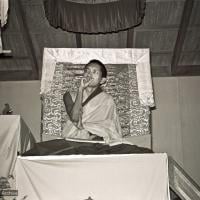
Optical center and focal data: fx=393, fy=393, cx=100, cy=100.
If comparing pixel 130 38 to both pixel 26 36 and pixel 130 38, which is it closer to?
pixel 130 38

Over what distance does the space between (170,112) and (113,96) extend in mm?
1639

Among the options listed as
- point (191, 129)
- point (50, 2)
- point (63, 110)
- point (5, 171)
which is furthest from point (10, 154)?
point (191, 129)

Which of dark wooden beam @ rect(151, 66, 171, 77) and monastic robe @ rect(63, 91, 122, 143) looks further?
dark wooden beam @ rect(151, 66, 171, 77)

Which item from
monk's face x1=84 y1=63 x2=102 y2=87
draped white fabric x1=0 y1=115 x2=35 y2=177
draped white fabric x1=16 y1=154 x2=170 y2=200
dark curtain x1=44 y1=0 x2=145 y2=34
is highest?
dark curtain x1=44 y1=0 x2=145 y2=34

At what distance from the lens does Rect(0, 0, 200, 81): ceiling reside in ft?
18.5

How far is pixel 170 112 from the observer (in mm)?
6750

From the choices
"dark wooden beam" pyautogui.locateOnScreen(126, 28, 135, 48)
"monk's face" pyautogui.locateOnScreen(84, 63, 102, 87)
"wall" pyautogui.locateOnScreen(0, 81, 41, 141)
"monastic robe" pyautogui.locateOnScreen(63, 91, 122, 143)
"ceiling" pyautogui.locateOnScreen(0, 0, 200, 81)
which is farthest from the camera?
"wall" pyautogui.locateOnScreen(0, 81, 41, 141)

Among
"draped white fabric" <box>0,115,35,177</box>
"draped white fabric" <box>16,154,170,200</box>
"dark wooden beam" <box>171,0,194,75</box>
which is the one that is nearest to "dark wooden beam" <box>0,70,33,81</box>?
"draped white fabric" <box>0,115,35,177</box>

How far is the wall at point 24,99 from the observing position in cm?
670

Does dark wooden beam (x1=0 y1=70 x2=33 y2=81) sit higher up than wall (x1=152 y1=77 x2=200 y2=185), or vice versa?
dark wooden beam (x1=0 y1=70 x2=33 y2=81)

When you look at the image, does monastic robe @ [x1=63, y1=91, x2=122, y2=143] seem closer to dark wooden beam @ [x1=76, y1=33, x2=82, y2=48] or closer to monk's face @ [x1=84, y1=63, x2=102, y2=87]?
monk's face @ [x1=84, y1=63, x2=102, y2=87]

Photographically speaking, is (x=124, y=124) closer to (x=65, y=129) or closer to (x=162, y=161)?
(x=65, y=129)

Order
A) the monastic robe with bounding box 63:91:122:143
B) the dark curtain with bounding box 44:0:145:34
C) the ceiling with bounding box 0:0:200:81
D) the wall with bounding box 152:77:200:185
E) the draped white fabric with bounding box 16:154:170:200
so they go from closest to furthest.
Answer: the draped white fabric with bounding box 16:154:170:200, the monastic robe with bounding box 63:91:122:143, the dark curtain with bounding box 44:0:145:34, the ceiling with bounding box 0:0:200:81, the wall with bounding box 152:77:200:185

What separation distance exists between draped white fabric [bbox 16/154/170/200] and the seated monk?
2.73 feet
